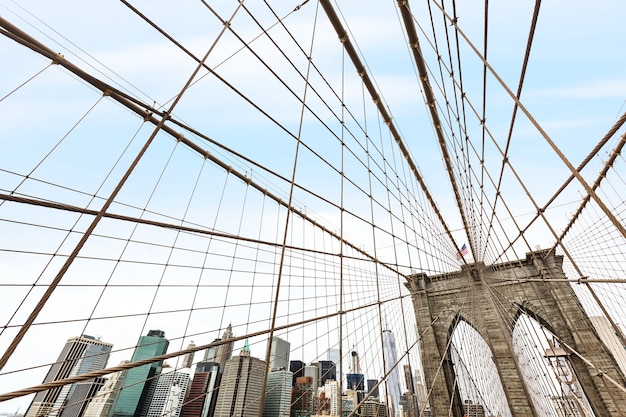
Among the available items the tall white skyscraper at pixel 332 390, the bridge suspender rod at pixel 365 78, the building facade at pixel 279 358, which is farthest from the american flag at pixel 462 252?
the building facade at pixel 279 358

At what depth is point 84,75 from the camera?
1801 millimetres

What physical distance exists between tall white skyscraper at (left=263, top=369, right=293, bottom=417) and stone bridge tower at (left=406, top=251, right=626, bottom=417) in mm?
5375

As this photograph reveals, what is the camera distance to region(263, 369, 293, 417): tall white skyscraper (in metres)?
4.37

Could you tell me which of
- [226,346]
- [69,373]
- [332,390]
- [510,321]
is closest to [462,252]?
[510,321]

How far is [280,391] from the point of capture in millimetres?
24469

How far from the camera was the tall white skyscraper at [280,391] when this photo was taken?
4.37 m

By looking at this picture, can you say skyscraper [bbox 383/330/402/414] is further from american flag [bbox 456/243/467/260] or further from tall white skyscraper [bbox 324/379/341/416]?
american flag [bbox 456/243/467/260]

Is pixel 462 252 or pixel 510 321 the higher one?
pixel 462 252

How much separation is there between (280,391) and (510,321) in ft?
70.8

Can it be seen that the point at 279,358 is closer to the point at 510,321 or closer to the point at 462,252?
the point at 510,321

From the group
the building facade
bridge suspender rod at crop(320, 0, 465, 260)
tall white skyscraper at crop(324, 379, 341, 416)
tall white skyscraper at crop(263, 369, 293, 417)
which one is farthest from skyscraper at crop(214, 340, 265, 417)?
bridge suspender rod at crop(320, 0, 465, 260)

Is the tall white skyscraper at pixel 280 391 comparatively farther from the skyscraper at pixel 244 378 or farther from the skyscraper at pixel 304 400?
the skyscraper at pixel 244 378

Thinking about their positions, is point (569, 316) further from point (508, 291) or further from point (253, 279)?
point (253, 279)

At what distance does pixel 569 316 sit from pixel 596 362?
1627mm
